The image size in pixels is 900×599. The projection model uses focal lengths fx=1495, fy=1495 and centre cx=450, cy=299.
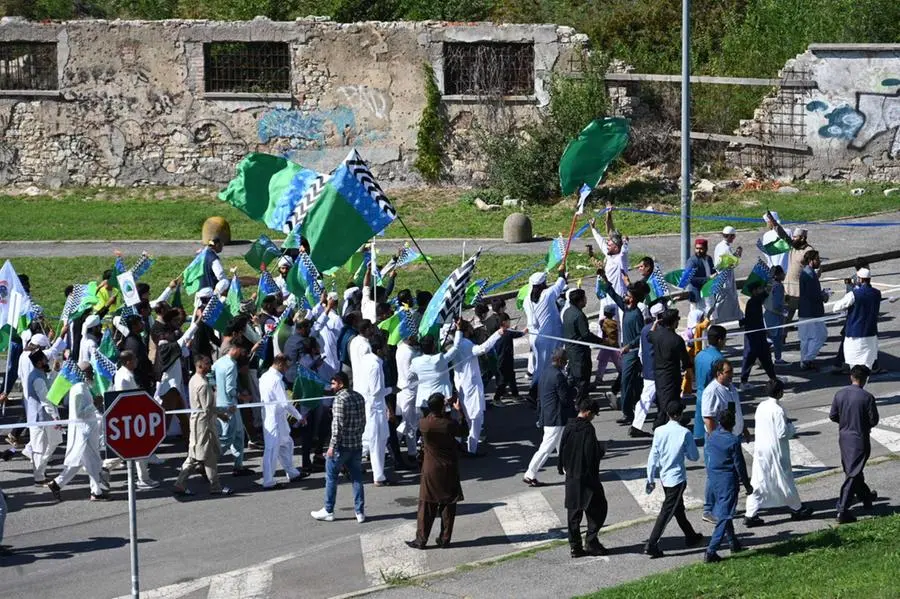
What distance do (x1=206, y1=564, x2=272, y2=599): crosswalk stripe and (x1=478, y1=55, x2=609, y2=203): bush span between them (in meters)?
18.8

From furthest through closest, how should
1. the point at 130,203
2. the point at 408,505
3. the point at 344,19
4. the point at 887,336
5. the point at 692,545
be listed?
the point at 344,19 < the point at 130,203 < the point at 887,336 < the point at 408,505 < the point at 692,545

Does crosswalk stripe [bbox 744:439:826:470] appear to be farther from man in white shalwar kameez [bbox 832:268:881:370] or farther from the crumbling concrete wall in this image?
the crumbling concrete wall

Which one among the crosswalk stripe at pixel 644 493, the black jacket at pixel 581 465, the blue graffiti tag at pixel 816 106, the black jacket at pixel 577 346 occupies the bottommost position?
the crosswalk stripe at pixel 644 493

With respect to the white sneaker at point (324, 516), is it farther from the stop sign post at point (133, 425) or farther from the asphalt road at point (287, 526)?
the stop sign post at point (133, 425)

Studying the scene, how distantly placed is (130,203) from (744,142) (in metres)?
13.5

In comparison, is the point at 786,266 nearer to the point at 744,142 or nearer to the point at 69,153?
the point at 744,142

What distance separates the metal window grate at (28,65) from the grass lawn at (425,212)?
2.73 m

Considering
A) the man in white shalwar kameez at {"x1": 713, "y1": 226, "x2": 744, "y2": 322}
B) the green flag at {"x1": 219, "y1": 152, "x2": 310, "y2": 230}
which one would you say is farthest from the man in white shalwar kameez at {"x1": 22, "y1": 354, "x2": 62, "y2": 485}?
the man in white shalwar kameez at {"x1": 713, "y1": 226, "x2": 744, "y2": 322}

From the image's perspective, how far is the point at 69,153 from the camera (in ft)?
113

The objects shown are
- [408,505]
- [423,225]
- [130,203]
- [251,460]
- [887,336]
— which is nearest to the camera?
[408,505]

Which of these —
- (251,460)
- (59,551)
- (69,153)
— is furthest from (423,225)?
(59,551)

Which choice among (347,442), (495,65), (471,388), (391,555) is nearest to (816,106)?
(495,65)

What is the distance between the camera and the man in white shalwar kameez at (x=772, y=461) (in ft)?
44.6

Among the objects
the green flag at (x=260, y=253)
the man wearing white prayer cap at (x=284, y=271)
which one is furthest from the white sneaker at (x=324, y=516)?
the green flag at (x=260, y=253)
